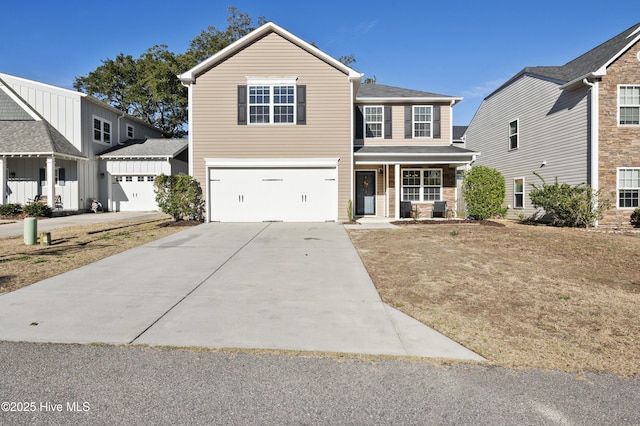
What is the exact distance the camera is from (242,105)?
1530 cm

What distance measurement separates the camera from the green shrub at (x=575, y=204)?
13.3 meters

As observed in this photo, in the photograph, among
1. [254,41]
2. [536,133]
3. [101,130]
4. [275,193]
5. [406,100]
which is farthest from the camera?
[101,130]

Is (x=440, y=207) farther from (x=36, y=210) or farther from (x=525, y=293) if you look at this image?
(x=36, y=210)

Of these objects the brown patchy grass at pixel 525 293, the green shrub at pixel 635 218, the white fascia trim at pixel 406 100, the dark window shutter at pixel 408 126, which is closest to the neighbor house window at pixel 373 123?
the white fascia trim at pixel 406 100

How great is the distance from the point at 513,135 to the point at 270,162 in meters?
12.2

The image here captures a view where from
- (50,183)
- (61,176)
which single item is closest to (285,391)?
(50,183)

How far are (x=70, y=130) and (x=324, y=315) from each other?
22.3m

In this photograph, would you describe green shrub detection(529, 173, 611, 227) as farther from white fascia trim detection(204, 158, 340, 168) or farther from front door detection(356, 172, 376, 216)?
white fascia trim detection(204, 158, 340, 168)

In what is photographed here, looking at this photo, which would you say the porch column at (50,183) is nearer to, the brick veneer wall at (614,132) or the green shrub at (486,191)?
the green shrub at (486,191)

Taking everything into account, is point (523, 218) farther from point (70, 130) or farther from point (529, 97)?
point (70, 130)

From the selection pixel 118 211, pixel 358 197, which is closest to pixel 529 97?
pixel 358 197

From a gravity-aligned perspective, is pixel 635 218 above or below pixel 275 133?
below

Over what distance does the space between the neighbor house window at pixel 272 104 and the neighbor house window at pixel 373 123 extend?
3.84m

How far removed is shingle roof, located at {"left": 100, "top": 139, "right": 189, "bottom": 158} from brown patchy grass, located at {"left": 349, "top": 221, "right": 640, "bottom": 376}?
16.5 meters
